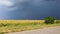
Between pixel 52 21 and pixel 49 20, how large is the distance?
1.15 metres

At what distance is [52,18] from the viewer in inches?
1785

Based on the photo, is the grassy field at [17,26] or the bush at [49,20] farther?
the bush at [49,20]

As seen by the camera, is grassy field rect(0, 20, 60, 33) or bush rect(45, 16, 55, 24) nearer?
grassy field rect(0, 20, 60, 33)

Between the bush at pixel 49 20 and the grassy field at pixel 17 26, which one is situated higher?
the bush at pixel 49 20

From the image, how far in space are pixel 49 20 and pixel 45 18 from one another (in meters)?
1.46

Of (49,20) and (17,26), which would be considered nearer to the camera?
(17,26)

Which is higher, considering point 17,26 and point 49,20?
point 49,20

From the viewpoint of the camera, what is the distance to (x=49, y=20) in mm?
44781

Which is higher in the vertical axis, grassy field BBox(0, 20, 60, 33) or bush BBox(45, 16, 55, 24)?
bush BBox(45, 16, 55, 24)

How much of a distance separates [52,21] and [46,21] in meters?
1.73

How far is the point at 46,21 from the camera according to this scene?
1785 inches

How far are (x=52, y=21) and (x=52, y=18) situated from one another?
34.1 inches

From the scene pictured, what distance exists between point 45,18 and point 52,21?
2.19 m
